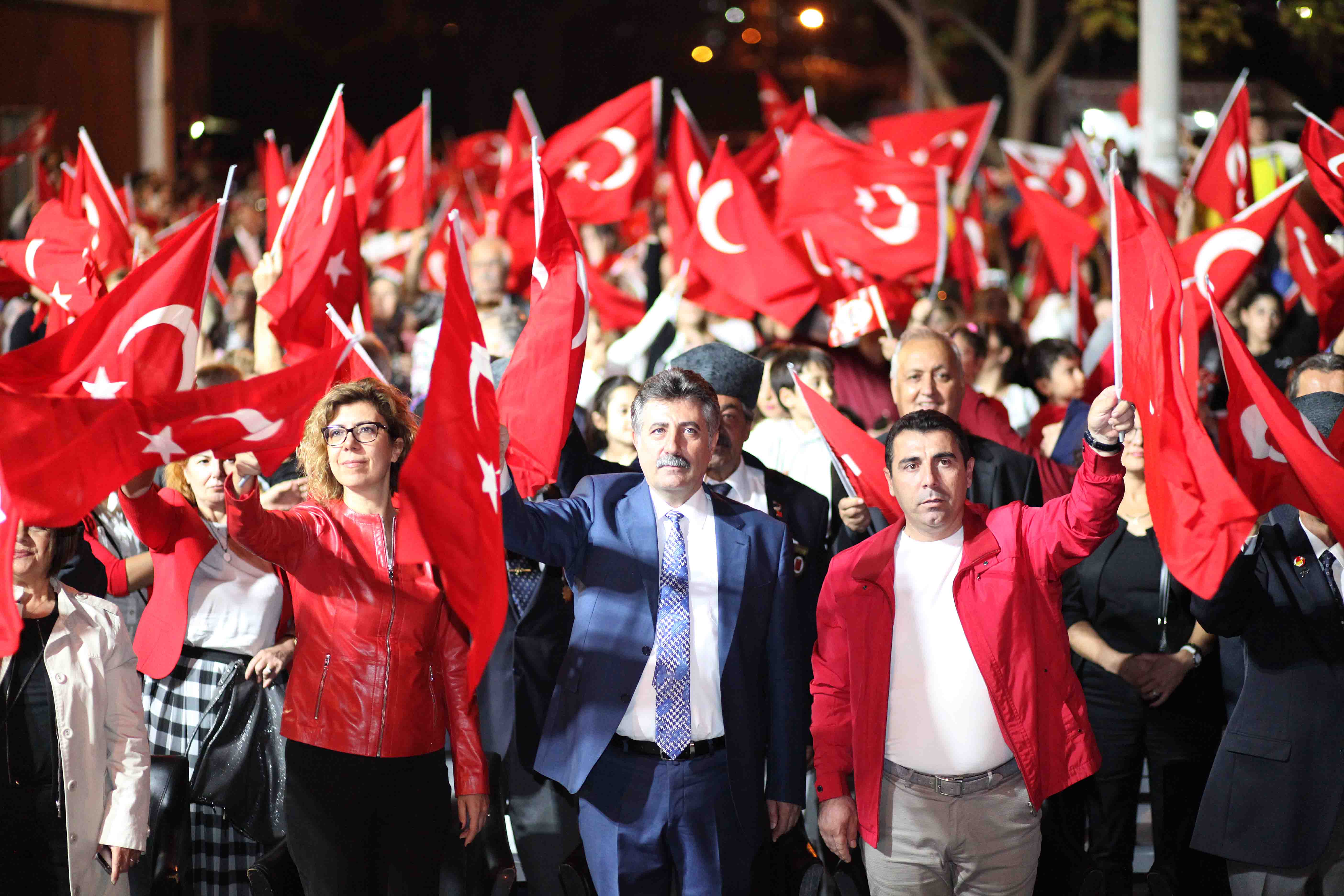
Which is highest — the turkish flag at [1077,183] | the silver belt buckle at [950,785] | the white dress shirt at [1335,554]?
the turkish flag at [1077,183]

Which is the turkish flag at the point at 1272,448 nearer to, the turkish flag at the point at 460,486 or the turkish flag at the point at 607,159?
the turkish flag at the point at 460,486

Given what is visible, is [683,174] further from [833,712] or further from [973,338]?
[833,712]

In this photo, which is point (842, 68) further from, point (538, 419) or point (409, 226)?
point (538, 419)

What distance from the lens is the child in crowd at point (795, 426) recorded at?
20.1ft

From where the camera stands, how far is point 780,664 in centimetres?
423

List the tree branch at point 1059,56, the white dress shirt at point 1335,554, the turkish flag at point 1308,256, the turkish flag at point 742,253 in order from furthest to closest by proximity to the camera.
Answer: the tree branch at point 1059,56, the turkish flag at point 742,253, the turkish flag at point 1308,256, the white dress shirt at point 1335,554

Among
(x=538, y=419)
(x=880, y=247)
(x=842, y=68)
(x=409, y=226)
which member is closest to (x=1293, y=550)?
(x=538, y=419)

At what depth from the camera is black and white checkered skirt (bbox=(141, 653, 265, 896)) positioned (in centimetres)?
471

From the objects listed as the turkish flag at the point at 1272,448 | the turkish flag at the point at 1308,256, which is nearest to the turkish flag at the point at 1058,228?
the turkish flag at the point at 1308,256

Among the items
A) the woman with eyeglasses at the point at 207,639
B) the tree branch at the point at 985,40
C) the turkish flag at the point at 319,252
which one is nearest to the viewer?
the woman with eyeglasses at the point at 207,639

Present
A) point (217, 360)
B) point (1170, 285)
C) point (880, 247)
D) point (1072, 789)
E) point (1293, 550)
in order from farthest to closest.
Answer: point (880, 247), point (217, 360), point (1072, 789), point (1293, 550), point (1170, 285)

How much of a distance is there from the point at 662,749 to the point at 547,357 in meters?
1.33

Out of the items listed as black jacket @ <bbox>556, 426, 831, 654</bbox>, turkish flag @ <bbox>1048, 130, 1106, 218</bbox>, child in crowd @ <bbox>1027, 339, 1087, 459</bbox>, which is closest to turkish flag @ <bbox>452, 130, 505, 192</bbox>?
turkish flag @ <bbox>1048, 130, 1106, 218</bbox>

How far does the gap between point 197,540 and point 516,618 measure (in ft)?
4.50
